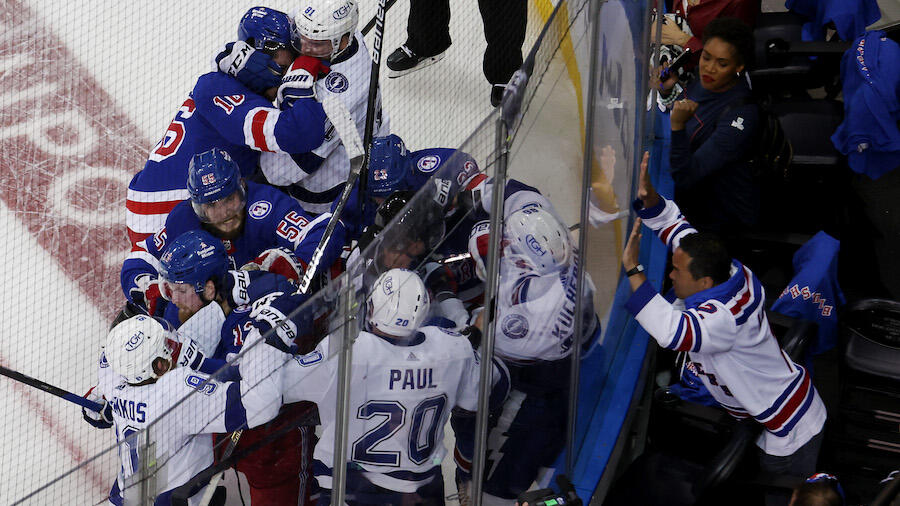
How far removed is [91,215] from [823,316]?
2477 mm

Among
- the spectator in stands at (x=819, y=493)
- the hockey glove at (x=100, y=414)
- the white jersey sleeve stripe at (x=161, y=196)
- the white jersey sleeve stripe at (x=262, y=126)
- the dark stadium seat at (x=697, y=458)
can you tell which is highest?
the white jersey sleeve stripe at (x=262, y=126)

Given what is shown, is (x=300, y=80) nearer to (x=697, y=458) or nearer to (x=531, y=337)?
(x=531, y=337)

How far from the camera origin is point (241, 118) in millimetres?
2838

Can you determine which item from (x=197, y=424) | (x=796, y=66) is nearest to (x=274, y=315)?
(x=197, y=424)

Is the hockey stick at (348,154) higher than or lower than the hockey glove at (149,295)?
higher

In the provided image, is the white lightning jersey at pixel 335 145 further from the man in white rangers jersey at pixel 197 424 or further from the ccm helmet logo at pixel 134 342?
the man in white rangers jersey at pixel 197 424

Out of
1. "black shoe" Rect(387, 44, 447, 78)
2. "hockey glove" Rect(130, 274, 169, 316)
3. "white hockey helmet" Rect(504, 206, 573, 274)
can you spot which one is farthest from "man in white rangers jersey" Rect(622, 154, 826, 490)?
"black shoe" Rect(387, 44, 447, 78)

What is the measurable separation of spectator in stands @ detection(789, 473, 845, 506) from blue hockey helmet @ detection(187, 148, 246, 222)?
5.18 ft

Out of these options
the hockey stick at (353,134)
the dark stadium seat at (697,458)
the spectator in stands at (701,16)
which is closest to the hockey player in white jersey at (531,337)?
the dark stadium seat at (697,458)

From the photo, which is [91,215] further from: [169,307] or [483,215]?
[483,215]

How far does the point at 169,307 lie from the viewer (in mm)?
2494

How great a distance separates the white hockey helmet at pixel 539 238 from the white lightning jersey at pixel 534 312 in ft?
0.06

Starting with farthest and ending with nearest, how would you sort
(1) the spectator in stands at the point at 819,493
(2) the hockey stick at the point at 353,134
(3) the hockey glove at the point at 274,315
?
(2) the hockey stick at the point at 353,134, (1) the spectator in stands at the point at 819,493, (3) the hockey glove at the point at 274,315

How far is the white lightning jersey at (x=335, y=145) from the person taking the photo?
114 inches
